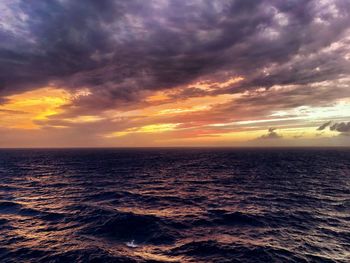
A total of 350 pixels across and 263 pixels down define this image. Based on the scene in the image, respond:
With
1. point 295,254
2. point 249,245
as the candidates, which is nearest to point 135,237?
point 249,245

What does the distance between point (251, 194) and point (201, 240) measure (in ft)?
92.0

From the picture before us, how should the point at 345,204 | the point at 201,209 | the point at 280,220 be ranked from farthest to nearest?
the point at 345,204 → the point at 201,209 → the point at 280,220

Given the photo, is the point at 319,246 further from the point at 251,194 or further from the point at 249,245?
the point at 251,194

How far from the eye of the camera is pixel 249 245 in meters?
27.8

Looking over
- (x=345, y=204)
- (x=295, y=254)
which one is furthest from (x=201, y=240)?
(x=345, y=204)

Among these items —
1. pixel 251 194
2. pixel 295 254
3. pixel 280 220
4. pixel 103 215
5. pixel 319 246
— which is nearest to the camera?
pixel 295 254

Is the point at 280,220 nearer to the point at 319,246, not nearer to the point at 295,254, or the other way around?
the point at 319,246

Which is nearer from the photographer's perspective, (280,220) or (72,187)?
(280,220)

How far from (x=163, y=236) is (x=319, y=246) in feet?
57.9

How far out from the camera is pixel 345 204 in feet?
150

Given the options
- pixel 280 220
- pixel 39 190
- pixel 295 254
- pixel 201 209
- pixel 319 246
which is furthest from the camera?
pixel 39 190

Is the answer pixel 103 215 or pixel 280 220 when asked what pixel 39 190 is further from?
pixel 280 220

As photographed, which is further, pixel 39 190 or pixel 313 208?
pixel 39 190

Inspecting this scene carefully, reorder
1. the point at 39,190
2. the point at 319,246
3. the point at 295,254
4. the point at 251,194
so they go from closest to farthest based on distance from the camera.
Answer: the point at 295,254, the point at 319,246, the point at 251,194, the point at 39,190
